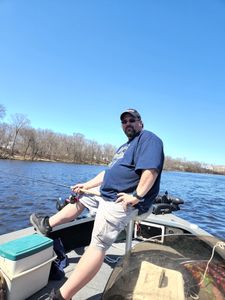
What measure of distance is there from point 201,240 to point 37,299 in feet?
4.96

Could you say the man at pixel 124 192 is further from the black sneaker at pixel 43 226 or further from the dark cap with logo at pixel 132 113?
the black sneaker at pixel 43 226

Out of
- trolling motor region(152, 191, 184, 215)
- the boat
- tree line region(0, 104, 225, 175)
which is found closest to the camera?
the boat

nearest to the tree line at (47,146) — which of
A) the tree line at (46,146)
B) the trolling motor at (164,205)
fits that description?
the tree line at (46,146)

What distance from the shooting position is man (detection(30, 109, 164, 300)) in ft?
7.13

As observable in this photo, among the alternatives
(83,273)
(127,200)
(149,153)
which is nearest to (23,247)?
(83,273)

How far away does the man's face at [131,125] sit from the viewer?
102 inches

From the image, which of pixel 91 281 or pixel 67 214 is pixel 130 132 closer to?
pixel 67 214

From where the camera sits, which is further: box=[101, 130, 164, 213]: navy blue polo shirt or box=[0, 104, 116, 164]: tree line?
box=[0, 104, 116, 164]: tree line

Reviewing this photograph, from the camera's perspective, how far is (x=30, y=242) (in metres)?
2.45

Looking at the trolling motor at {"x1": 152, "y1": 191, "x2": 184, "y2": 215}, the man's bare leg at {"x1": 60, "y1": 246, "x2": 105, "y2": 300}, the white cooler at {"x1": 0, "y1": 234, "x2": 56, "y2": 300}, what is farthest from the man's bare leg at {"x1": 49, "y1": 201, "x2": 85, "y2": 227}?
the trolling motor at {"x1": 152, "y1": 191, "x2": 184, "y2": 215}

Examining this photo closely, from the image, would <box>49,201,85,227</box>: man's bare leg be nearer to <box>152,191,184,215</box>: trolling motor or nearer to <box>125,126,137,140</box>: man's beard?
<box>125,126,137,140</box>: man's beard

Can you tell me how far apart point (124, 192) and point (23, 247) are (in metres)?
0.94

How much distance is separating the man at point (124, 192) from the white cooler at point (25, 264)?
323mm

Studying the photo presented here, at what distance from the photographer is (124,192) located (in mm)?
2379
